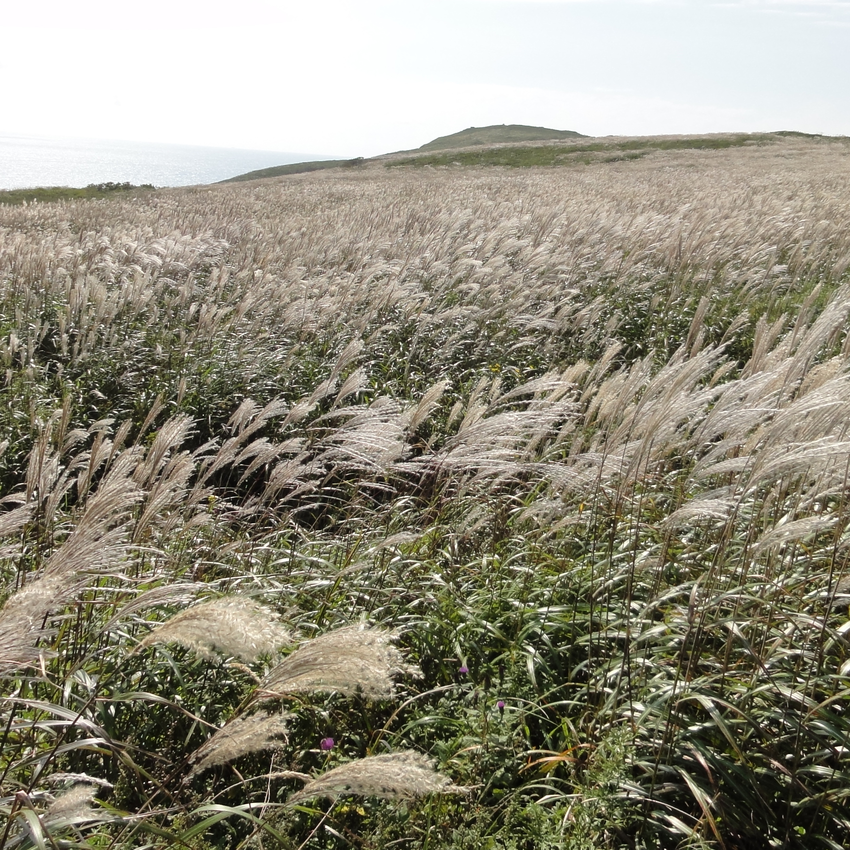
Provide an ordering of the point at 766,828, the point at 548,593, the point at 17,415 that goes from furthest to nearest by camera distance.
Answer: the point at 17,415 < the point at 548,593 < the point at 766,828

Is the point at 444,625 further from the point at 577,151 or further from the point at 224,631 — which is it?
the point at 577,151

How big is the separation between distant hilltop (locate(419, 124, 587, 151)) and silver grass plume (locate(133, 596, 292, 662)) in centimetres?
7680

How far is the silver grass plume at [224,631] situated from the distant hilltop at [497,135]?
252 ft

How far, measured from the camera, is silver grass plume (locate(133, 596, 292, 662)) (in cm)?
142

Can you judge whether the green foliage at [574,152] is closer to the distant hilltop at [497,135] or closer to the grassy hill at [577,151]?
the grassy hill at [577,151]

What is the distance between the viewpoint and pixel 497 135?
79250 millimetres

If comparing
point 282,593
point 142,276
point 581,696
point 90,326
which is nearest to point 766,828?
point 581,696

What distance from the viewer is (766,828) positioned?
6.88 feet

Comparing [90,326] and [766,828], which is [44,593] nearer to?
[766,828]

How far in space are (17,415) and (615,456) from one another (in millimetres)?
4099

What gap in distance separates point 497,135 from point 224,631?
85058 millimetres

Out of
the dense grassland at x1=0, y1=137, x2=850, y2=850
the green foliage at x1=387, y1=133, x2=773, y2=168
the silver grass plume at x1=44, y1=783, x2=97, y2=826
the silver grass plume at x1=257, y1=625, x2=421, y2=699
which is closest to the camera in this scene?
the silver grass plume at x1=44, y1=783, x2=97, y2=826

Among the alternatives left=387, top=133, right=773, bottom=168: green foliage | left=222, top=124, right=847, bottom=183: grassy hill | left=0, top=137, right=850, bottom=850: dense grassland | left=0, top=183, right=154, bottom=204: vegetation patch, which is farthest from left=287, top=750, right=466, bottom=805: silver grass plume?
left=387, top=133, right=773, bottom=168: green foliage

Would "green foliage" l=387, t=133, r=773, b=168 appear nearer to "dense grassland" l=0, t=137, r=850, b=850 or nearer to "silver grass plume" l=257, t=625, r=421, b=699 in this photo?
"dense grassland" l=0, t=137, r=850, b=850
